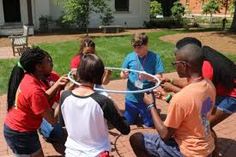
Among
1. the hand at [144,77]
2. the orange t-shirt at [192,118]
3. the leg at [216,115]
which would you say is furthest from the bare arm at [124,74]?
the orange t-shirt at [192,118]

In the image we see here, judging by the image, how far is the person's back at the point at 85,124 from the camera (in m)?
3.18

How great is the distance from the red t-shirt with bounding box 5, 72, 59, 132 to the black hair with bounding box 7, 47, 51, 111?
0.26 ft

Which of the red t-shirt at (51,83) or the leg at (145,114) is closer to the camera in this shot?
the red t-shirt at (51,83)

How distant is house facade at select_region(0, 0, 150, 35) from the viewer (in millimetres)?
23906

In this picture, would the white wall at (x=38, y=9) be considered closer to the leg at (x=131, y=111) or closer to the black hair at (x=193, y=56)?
the leg at (x=131, y=111)

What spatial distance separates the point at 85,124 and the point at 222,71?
2137 millimetres

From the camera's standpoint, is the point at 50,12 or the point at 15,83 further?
the point at 50,12

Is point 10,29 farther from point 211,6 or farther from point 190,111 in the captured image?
point 190,111

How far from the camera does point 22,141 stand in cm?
423

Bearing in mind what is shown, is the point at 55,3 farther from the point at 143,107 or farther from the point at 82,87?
the point at 82,87

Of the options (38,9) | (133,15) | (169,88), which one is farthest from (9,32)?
(169,88)

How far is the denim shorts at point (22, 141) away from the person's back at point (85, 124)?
40.1 inches

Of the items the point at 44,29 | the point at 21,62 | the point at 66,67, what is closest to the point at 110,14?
the point at 44,29

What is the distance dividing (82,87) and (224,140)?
3.44m
